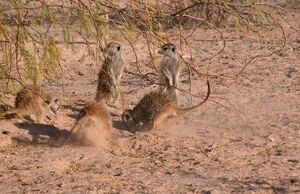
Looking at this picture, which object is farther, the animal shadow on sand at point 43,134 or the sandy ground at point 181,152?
the animal shadow on sand at point 43,134

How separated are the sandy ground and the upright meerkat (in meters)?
0.36

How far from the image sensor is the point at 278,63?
11.4 m

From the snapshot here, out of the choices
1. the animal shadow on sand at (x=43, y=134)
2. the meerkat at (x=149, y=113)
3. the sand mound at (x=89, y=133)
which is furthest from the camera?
the meerkat at (x=149, y=113)

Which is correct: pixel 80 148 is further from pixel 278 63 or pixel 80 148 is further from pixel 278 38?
pixel 278 38

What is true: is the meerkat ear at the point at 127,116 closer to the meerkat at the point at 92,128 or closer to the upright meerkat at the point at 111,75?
the meerkat at the point at 92,128

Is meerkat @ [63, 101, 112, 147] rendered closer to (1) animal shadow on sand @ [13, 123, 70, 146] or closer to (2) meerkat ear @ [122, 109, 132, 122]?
(1) animal shadow on sand @ [13, 123, 70, 146]

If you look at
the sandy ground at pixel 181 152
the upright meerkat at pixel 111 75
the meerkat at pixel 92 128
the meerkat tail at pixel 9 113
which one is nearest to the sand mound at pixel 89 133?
the meerkat at pixel 92 128

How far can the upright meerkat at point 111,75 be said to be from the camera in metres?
8.70

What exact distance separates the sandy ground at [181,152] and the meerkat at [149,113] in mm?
136

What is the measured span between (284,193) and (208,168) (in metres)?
0.91

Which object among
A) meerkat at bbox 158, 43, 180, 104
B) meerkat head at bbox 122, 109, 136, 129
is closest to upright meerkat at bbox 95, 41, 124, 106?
meerkat at bbox 158, 43, 180, 104

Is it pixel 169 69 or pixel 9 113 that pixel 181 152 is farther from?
pixel 169 69

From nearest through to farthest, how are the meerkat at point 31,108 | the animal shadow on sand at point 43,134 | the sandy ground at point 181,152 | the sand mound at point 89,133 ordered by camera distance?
1. the sandy ground at point 181,152
2. the sand mound at point 89,133
3. the animal shadow on sand at point 43,134
4. the meerkat at point 31,108

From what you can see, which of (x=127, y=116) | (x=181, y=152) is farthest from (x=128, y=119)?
(x=181, y=152)
